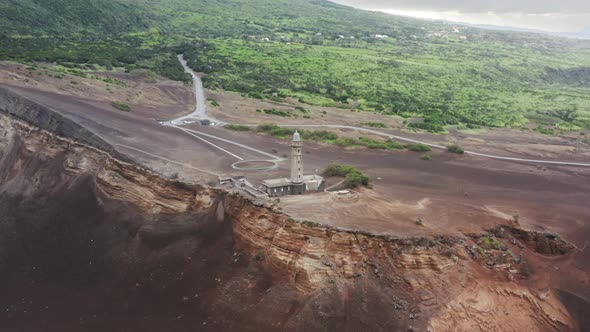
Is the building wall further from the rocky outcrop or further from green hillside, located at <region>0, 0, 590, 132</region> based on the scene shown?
green hillside, located at <region>0, 0, 590, 132</region>

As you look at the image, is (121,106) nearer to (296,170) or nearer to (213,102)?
(213,102)

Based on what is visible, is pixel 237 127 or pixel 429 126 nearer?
pixel 237 127

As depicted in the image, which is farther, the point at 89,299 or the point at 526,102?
the point at 526,102

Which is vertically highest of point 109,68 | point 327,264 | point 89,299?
point 109,68

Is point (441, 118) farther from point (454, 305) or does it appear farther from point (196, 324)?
point (196, 324)

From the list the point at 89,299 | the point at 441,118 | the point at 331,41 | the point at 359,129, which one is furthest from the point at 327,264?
the point at 331,41

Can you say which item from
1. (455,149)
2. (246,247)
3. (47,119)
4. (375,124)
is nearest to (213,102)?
(375,124)

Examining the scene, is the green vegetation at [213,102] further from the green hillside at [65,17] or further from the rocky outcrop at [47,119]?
the green hillside at [65,17]
